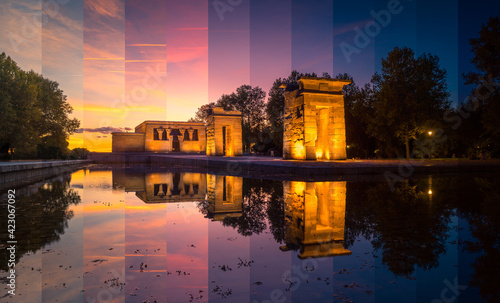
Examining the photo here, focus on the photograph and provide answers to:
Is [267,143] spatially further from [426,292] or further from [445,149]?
[426,292]

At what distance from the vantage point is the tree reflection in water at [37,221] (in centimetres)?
492

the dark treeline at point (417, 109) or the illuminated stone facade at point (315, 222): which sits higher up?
the dark treeline at point (417, 109)

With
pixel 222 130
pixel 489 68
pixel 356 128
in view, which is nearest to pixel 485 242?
pixel 489 68

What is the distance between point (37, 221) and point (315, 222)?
6.26 m

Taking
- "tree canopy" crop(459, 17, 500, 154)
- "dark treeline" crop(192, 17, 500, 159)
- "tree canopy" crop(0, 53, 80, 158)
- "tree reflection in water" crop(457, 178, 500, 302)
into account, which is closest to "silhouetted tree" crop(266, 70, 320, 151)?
"dark treeline" crop(192, 17, 500, 159)

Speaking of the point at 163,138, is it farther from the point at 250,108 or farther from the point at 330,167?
the point at 330,167

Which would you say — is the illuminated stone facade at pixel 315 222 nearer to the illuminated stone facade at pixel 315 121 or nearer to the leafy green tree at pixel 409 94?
the illuminated stone facade at pixel 315 121

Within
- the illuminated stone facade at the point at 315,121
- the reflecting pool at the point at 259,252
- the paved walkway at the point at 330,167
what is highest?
the illuminated stone facade at the point at 315,121

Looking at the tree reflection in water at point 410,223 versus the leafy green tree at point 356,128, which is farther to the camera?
the leafy green tree at point 356,128

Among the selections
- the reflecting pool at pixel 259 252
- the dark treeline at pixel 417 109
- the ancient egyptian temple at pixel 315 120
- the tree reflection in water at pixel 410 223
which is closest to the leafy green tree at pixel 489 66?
the dark treeline at pixel 417 109

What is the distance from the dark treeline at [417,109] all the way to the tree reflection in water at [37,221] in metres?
19.7

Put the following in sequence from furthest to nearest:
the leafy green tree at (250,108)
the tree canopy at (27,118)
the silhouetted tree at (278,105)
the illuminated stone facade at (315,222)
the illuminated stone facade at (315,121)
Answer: the leafy green tree at (250,108), the silhouetted tree at (278,105), the tree canopy at (27,118), the illuminated stone facade at (315,121), the illuminated stone facade at (315,222)

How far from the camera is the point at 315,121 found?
882 inches

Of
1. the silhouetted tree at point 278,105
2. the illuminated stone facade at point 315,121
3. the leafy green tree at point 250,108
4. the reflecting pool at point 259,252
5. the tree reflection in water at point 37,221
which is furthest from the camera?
the leafy green tree at point 250,108
